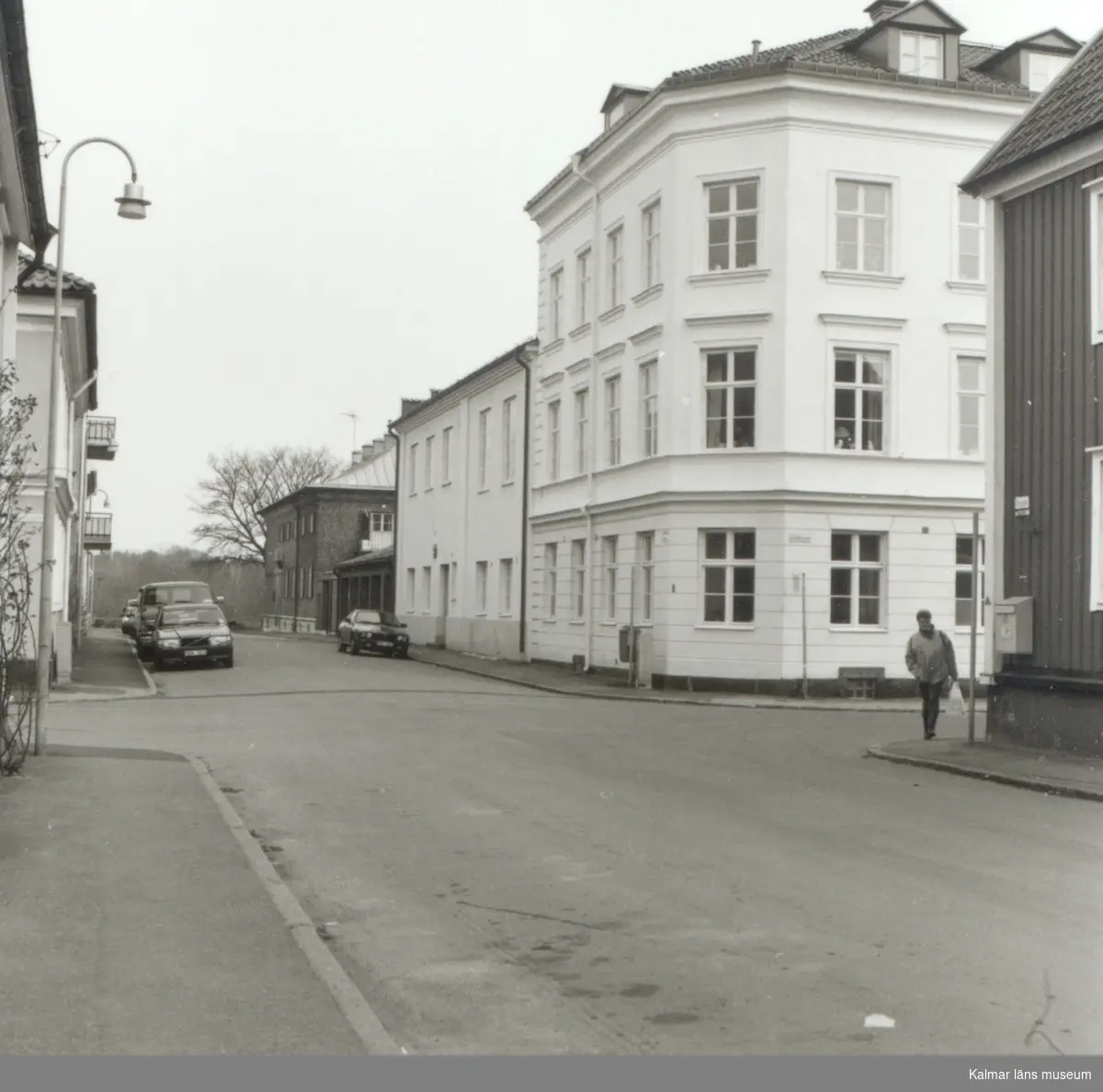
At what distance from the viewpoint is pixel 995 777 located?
1450cm

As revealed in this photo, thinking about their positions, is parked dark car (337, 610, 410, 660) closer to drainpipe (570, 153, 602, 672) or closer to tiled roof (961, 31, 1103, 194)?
drainpipe (570, 153, 602, 672)

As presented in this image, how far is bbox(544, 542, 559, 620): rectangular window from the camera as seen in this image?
122 feet

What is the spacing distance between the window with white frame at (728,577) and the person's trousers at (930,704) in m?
10.1

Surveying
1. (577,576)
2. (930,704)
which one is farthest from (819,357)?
(930,704)

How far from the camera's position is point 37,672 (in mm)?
15633

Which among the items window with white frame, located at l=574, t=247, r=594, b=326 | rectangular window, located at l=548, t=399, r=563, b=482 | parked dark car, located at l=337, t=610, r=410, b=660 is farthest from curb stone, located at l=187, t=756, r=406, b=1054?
parked dark car, located at l=337, t=610, r=410, b=660

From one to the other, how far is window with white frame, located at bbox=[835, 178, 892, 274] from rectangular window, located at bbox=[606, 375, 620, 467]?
6.22 meters

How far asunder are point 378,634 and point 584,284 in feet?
41.7

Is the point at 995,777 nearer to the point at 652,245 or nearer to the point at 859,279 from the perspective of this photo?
the point at 859,279

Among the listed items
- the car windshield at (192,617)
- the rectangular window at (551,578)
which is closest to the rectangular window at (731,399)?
the rectangular window at (551,578)

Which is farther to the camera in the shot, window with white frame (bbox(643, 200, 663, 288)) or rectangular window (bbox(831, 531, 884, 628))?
window with white frame (bbox(643, 200, 663, 288))

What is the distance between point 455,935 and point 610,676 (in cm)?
2515

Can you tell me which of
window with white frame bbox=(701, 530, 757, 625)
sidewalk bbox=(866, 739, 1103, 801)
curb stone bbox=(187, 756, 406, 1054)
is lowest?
sidewalk bbox=(866, 739, 1103, 801)

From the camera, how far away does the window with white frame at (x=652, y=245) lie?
30.9 metres
